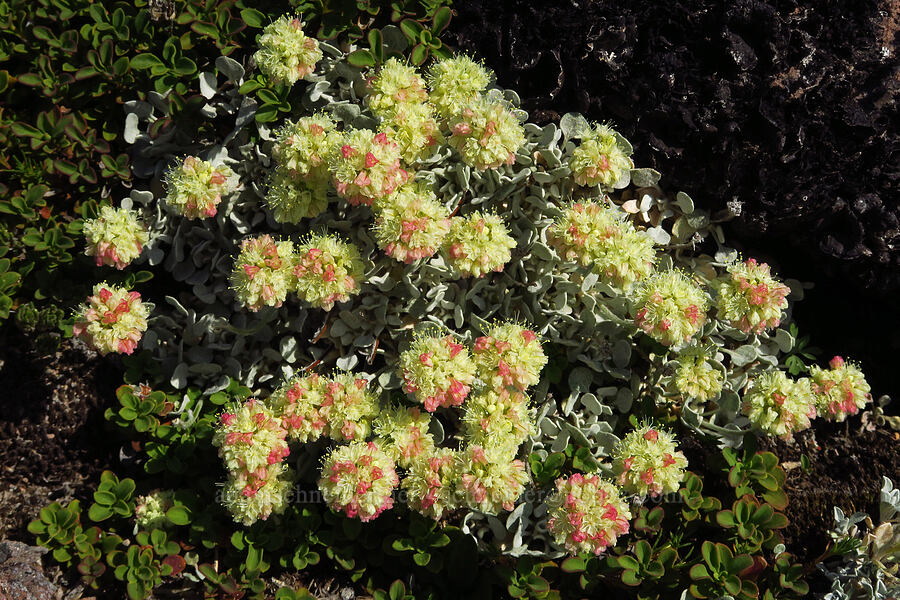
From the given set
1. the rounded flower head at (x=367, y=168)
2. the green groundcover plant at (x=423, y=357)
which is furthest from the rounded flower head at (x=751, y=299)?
the rounded flower head at (x=367, y=168)

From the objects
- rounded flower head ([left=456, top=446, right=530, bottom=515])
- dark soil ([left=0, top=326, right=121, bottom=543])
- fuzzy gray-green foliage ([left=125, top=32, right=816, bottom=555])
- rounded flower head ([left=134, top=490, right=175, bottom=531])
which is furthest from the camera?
dark soil ([left=0, top=326, right=121, bottom=543])

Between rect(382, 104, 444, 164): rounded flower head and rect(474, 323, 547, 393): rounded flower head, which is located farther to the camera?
rect(382, 104, 444, 164): rounded flower head


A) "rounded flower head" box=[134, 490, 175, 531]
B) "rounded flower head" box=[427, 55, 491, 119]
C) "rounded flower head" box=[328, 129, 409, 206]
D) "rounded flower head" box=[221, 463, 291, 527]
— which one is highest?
"rounded flower head" box=[427, 55, 491, 119]

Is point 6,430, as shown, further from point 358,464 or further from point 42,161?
point 358,464

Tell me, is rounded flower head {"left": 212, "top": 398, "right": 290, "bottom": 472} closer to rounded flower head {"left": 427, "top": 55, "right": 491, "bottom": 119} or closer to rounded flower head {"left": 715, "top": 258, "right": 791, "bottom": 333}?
rounded flower head {"left": 427, "top": 55, "right": 491, "bottom": 119}

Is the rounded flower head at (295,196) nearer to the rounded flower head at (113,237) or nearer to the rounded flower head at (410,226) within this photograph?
the rounded flower head at (410,226)

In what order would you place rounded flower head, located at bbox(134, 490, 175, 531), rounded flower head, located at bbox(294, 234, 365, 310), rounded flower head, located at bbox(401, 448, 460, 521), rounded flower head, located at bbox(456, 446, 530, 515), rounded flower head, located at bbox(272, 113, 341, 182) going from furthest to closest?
rounded flower head, located at bbox(134, 490, 175, 531) < rounded flower head, located at bbox(272, 113, 341, 182) < rounded flower head, located at bbox(294, 234, 365, 310) < rounded flower head, located at bbox(401, 448, 460, 521) < rounded flower head, located at bbox(456, 446, 530, 515)

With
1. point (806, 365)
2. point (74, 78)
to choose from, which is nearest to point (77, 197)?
point (74, 78)

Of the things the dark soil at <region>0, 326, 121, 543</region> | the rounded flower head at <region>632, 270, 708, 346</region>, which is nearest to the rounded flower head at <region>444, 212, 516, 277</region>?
the rounded flower head at <region>632, 270, 708, 346</region>
